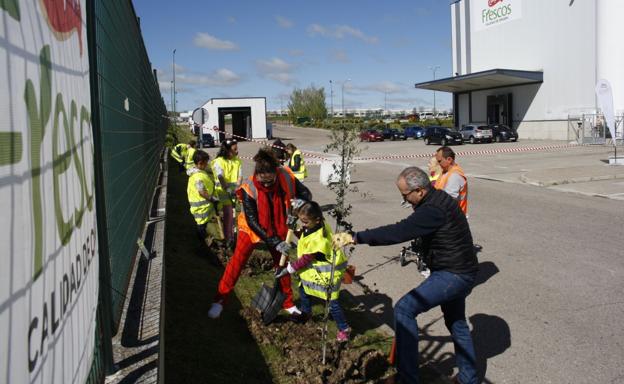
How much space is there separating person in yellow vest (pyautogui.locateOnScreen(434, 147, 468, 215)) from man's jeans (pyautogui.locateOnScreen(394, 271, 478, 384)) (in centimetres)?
302

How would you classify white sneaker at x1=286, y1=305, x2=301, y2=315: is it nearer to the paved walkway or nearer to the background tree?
the paved walkway

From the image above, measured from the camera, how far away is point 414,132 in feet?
175

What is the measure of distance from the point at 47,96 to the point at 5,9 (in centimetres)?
39

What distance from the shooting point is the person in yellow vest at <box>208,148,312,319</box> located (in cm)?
527

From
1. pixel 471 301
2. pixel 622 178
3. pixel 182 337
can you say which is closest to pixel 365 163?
pixel 622 178

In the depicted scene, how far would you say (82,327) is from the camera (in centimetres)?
222

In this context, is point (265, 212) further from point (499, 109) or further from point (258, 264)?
point (499, 109)

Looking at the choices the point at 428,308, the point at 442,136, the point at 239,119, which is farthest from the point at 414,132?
the point at 428,308

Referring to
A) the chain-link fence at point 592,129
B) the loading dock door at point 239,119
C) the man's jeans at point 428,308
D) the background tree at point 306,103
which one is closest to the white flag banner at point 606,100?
the chain-link fence at point 592,129

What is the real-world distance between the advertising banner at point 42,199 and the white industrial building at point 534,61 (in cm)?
4017

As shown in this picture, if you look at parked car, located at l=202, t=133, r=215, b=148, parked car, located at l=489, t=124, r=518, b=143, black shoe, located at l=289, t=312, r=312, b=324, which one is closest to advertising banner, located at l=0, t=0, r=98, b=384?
black shoe, located at l=289, t=312, r=312, b=324

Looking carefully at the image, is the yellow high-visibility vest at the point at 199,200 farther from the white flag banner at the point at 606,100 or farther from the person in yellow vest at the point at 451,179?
the white flag banner at the point at 606,100

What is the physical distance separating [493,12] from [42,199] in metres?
53.5

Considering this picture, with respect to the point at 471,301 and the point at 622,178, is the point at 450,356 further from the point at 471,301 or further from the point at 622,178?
the point at 622,178
